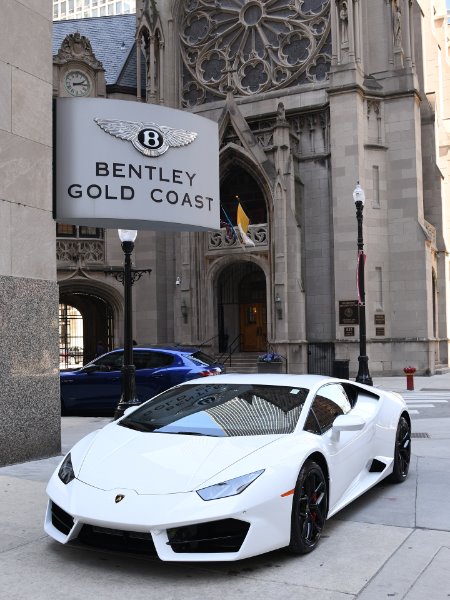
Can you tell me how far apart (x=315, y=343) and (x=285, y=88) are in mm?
11235

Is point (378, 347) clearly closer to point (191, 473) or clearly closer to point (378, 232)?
point (378, 232)

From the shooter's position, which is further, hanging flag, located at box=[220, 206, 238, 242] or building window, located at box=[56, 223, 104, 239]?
building window, located at box=[56, 223, 104, 239]

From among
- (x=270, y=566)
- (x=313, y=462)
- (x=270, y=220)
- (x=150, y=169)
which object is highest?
(x=270, y=220)

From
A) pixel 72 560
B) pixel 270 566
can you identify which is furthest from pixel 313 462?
pixel 72 560

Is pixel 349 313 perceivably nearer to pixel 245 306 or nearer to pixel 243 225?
pixel 243 225

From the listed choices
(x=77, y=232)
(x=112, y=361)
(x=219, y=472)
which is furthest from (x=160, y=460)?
(x=77, y=232)

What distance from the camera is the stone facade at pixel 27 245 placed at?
8.66 meters

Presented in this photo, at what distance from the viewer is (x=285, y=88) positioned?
3097 cm

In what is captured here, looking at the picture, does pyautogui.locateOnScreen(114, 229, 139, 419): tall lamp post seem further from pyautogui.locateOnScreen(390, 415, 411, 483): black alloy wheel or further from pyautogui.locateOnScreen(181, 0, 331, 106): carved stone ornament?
pyautogui.locateOnScreen(181, 0, 331, 106): carved stone ornament

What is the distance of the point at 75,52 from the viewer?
32688 mm

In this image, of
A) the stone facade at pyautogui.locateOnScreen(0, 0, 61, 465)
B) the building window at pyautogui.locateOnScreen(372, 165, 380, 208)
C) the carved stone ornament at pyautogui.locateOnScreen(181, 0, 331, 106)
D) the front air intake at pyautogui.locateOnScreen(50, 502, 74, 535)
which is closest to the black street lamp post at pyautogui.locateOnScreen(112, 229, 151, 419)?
the stone facade at pyautogui.locateOnScreen(0, 0, 61, 465)

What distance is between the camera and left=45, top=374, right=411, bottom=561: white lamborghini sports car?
4605 millimetres

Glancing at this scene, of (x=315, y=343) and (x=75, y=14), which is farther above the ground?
(x=75, y=14)

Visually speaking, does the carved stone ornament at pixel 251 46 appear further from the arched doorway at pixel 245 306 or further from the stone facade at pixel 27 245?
the stone facade at pixel 27 245
